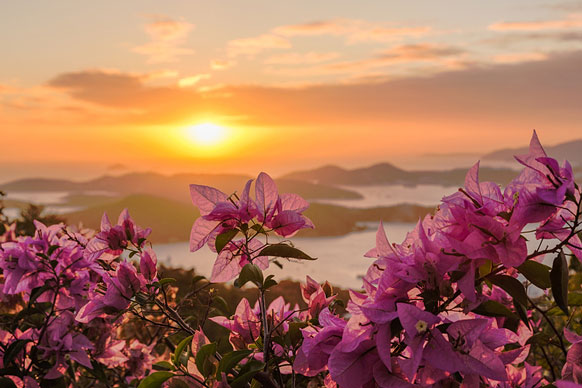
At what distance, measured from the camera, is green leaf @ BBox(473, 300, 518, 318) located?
0.73 m

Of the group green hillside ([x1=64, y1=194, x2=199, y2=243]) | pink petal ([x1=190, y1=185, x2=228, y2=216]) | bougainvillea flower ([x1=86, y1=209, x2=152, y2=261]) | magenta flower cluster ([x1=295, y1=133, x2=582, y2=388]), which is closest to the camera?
magenta flower cluster ([x1=295, y1=133, x2=582, y2=388])

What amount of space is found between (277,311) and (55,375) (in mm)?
717

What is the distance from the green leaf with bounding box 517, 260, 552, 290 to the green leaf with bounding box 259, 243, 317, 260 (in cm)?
35

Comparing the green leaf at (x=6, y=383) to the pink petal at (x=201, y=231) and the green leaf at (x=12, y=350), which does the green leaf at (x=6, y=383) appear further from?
the pink petal at (x=201, y=231)

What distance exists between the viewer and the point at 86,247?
1277mm

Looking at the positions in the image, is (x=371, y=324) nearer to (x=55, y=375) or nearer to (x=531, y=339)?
(x=531, y=339)

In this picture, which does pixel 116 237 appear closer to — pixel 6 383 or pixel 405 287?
pixel 6 383

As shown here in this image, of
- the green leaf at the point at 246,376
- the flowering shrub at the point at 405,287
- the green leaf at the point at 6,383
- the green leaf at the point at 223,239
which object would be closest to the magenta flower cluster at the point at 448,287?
the flowering shrub at the point at 405,287

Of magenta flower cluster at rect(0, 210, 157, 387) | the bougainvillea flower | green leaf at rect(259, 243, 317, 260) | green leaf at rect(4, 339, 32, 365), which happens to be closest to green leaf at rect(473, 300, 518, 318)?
green leaf at rect(259, 243, 317, 260)

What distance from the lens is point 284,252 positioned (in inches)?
37.5

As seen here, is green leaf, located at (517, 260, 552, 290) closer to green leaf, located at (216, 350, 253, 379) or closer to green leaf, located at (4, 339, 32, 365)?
green leaf, located at (216, 350, 253, 379)

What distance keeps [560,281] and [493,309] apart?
0.31 ft

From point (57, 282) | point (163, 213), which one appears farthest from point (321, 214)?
point (57, 282)

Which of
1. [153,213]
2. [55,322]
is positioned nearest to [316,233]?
[153,213]
